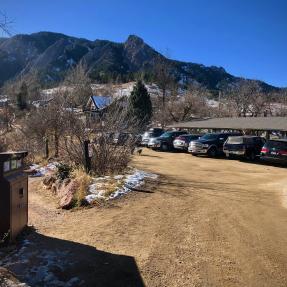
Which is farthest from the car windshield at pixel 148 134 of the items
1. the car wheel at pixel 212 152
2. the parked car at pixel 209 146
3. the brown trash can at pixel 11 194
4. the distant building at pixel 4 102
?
the brown trash can at pixel 11 194

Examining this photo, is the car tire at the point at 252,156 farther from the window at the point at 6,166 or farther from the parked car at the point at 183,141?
the window at the point at 6,166

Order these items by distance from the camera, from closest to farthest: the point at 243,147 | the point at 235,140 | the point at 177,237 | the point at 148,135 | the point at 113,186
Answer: the point at 177,237 → the point at 113,186 → the point at 243,147 → the point at 235,140 → the point at 148,135

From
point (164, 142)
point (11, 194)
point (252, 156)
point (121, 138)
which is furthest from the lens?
point (164, 142)

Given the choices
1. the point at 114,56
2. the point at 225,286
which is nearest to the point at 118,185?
the point at 225,286

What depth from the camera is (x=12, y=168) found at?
7246 mm

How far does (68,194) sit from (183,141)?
897 inches

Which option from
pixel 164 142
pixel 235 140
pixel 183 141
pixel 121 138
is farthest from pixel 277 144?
pixel 164 142

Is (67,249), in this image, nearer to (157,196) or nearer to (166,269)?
(166,269)

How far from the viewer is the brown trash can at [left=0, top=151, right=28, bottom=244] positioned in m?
6.89

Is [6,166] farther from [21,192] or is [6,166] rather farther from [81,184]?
[81,184]

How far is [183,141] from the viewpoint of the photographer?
109 ft

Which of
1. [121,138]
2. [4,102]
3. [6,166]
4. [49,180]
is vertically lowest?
[49,180]

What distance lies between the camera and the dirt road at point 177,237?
6.03m

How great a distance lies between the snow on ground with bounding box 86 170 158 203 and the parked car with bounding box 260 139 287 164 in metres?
10.7
